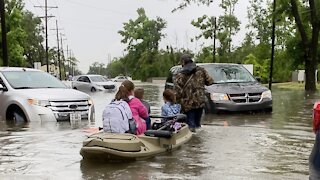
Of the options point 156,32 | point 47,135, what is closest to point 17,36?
point 47,135

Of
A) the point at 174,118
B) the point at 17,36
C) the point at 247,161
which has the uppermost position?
the point at 17,36

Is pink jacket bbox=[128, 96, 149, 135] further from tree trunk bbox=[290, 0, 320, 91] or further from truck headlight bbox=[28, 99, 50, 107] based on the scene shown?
tree trunk bbox=[290, 0, 320, 91]

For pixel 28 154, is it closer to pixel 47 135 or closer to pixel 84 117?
pixel 47 135

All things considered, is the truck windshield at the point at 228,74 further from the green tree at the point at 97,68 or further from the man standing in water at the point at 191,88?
the green tree at the point at 97,68

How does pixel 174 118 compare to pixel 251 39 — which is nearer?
pixel 174 118

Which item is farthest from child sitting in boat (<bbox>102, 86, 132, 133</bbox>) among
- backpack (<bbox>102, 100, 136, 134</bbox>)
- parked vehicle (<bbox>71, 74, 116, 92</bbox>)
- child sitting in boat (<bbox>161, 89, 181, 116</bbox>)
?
parked vehicle (<bbox>71, 74, 116, 92</bbox>)

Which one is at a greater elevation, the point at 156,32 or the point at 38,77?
the point at 156,32

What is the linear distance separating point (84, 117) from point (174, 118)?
465cm

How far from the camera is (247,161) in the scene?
7.83 metres

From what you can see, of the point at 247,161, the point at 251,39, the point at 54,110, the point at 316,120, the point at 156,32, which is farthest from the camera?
the point at 156,32

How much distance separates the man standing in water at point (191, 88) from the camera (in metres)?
11.0

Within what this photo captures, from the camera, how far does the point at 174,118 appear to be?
28.7 ft

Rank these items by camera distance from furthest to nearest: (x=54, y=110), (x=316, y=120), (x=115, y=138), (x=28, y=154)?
(x=54, y=110) < (x=28, y=154) < (x=115, y=138) < (x=316, y=120)

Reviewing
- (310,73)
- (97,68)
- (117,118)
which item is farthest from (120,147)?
(97,68)
